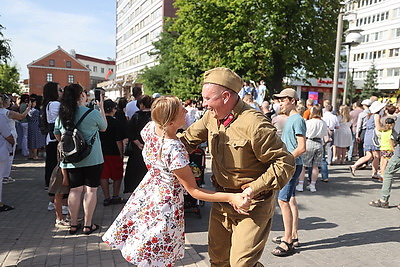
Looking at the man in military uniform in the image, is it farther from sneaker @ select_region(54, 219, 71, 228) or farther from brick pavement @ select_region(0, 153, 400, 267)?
sneaker @ select_region(54, 219, 71, 228)

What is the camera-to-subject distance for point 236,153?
96.3 inches

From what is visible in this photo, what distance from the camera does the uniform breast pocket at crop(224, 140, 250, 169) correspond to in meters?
2.40

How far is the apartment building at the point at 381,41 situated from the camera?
51719 mm

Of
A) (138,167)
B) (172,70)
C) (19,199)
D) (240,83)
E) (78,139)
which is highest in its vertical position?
(172,70)

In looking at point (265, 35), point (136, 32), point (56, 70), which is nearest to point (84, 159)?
point (265, 35)

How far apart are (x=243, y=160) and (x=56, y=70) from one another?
8961 cm

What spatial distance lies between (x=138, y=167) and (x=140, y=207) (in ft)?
9.75

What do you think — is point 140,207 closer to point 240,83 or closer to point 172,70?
point 240,83

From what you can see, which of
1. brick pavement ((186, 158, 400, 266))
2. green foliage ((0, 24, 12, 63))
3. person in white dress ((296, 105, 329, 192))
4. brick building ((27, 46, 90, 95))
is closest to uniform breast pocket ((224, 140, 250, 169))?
brick pavement ((186, 158, 400, 266))

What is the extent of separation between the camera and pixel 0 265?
12.0 ft

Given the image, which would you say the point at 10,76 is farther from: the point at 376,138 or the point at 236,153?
the point at 236,153

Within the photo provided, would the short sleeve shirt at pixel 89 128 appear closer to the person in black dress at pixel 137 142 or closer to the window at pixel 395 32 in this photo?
the person in black dress at pixel 137 142

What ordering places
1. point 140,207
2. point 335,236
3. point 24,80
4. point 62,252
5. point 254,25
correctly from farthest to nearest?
point 24,80
point 254,25
point 335,236
point 62,252
point 140,207

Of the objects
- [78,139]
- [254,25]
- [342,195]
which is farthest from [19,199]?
[254,25]
